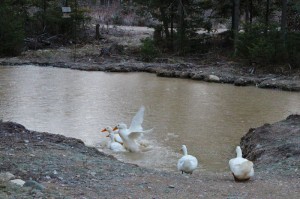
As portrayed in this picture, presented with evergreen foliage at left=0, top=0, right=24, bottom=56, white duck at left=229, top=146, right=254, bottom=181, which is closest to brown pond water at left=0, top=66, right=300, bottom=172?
white duck at left=229, top=146, right=254, bottom=181

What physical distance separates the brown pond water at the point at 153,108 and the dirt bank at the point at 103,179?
6.17ft

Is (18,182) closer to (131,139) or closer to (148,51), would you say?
(131,139)

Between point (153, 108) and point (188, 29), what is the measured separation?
44.4 feet

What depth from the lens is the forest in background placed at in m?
22.6

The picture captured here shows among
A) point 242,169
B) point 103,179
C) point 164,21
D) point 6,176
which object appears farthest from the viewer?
point 164,21

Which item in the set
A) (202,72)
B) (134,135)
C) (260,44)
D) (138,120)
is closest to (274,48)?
(260,44)

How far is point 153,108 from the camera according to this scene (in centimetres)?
1478

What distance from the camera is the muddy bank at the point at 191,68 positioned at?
19894mm

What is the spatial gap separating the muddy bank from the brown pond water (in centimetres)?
74

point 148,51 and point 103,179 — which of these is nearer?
point 103,179

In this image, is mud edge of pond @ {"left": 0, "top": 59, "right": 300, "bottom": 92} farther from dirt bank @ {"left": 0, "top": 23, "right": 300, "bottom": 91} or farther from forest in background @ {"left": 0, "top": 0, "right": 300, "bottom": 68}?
forest in background @ {"left": 0, "top": 0, "right": 300, "bottom": 68}

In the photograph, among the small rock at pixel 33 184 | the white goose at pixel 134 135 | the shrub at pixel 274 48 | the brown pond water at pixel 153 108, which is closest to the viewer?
the small rock at pixel 33 184

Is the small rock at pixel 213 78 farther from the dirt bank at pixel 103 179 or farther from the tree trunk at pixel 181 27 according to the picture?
the dirt bank at pixel 103 179

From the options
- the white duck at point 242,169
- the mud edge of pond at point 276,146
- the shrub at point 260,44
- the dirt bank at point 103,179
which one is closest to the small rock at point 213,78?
the shrub at point 260,44
